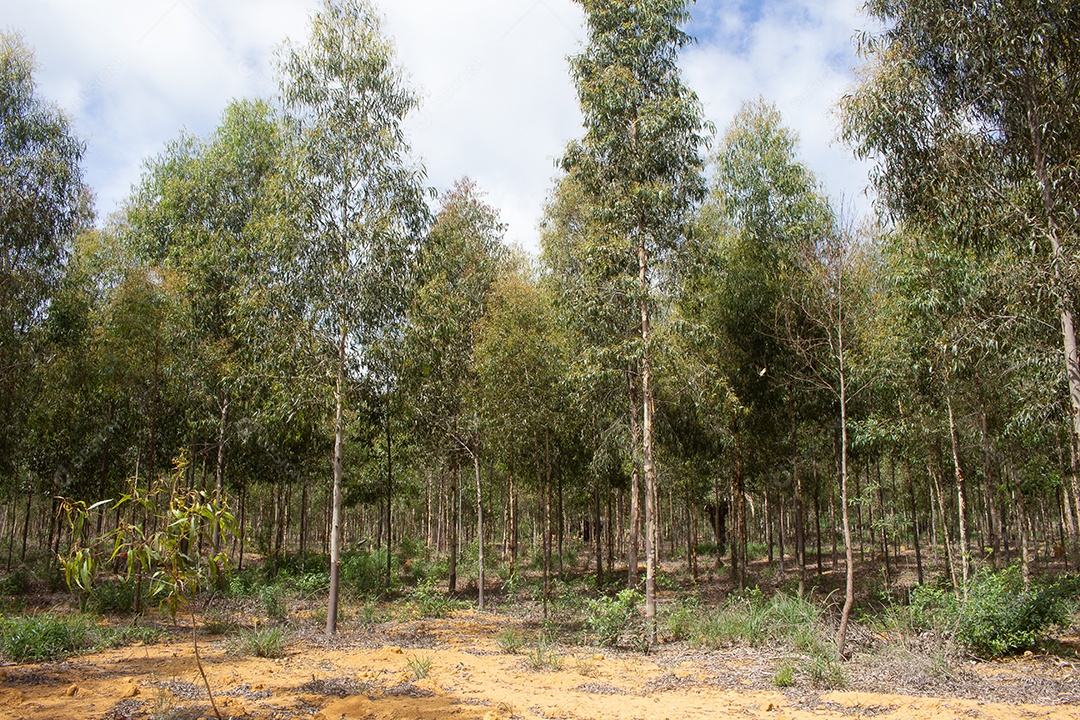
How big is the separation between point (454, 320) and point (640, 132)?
17.0 feet

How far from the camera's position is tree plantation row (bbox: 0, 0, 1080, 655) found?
1005 cm

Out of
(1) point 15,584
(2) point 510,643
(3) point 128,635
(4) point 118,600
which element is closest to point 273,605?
(3) point 128,635

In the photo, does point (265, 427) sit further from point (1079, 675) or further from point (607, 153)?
point (1079, 675)

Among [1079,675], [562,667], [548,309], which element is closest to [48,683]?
[562,667]

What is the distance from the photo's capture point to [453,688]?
27.7 ft

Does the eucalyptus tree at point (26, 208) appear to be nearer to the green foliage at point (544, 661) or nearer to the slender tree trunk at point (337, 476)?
the slender tree trunk at point (337, 476)

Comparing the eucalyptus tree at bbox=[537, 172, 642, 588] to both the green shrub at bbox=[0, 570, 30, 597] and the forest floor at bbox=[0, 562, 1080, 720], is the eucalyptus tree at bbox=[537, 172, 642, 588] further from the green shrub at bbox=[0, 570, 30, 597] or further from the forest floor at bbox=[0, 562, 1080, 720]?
the green shrub at bbox=[0, 570, 30, 597]

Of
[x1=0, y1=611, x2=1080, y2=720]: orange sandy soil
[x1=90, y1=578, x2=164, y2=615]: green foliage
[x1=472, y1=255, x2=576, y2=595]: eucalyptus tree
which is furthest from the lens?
[x1=472, y1=255, x2=576, y2=595]: eucalyptus tree

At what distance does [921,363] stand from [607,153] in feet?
24.6

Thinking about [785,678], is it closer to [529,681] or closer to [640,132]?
[529,681]

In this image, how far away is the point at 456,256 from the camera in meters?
18.7

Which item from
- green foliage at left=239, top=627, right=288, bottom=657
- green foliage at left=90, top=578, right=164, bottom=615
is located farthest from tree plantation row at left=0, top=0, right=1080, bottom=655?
green foliage at left=90, top=578, right=164, bottom=615

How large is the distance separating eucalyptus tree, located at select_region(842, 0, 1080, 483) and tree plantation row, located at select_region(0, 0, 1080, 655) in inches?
1.5

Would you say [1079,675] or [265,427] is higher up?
[265,427]
